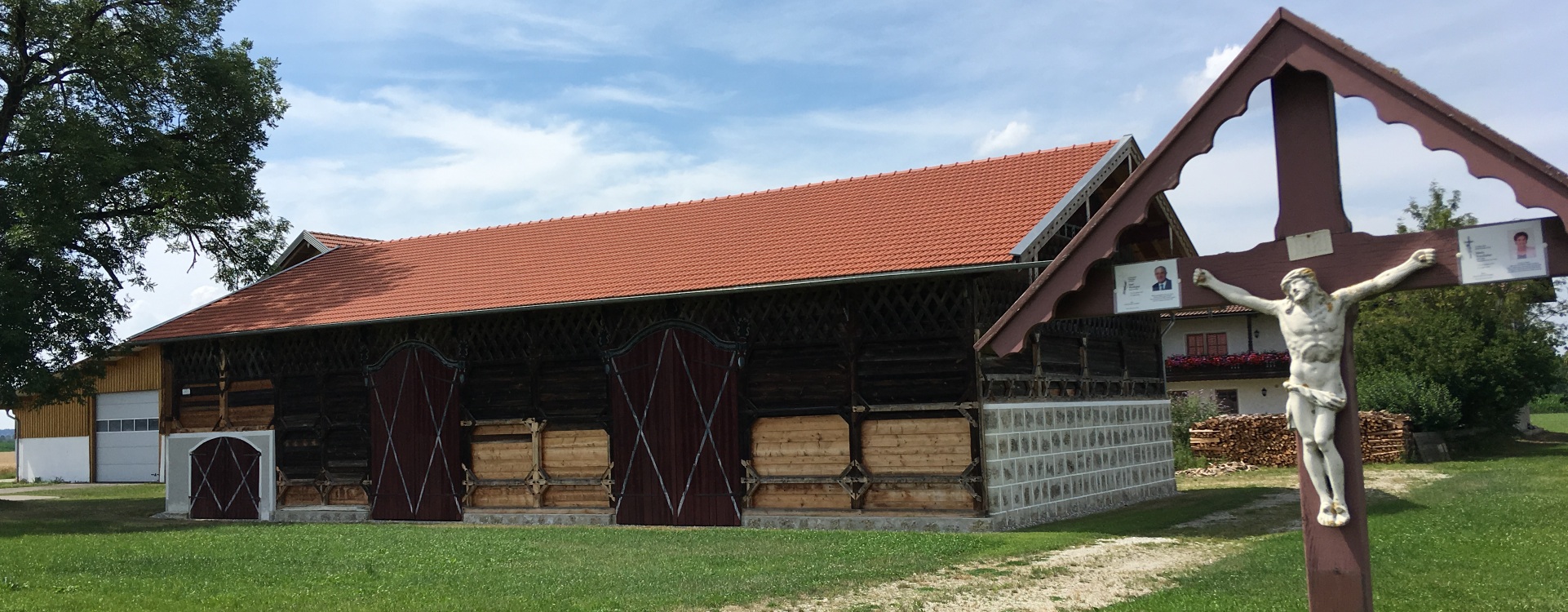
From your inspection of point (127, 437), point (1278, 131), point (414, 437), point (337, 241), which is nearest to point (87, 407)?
point (127, 437)

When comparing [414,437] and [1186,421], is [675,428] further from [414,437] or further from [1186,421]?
[1186,421]

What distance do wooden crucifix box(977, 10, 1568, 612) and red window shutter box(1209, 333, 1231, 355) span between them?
119ft

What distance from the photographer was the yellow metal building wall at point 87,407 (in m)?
42.2

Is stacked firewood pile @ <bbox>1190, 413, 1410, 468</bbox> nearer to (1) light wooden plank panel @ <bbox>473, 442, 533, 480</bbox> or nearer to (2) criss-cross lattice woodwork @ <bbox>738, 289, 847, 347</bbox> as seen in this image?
(2) criss-cross lattice woodwork @ <bbox>738, 289, 847, 347</bbox>

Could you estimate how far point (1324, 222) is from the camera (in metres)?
6.88

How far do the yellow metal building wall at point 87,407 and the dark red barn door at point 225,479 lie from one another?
60.5 feet

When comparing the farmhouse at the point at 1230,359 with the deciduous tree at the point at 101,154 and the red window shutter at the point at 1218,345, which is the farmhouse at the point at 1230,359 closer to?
the red window shutter at the point at 1218,345

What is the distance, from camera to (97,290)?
96.0 feet

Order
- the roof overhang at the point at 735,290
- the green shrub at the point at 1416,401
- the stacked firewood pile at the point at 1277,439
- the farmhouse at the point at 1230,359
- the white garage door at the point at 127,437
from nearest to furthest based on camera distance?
the roof overhang at the point at 735,290, the stacked firewood pile at the point at 1277,439, the green shrub at the point at 1416,401, the farmhouse at the point at 1230,359, the white garage door at the point at 127,437

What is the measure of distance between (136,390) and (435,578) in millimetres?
35632

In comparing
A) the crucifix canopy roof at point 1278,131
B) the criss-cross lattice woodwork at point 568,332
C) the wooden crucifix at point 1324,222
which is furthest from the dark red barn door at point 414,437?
the wooden crucifix at point 1324,222

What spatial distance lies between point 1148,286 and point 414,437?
691 inches

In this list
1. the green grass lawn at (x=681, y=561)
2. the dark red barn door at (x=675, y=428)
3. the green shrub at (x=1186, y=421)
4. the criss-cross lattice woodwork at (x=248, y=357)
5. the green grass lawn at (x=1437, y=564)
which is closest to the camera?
the green grass lawn at (x=1437, y=564)

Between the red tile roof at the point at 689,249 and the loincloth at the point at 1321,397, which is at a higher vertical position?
the red tile roof at the point at 689,249
